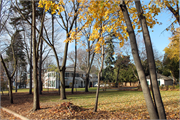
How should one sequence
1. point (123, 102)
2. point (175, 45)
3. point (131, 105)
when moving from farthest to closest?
point (175, 45)
point (123, 102)
point (131, 105)

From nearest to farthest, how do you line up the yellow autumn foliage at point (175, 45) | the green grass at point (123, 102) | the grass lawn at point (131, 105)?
the grass lawn at point (131, 105) → the green grass at point (123, 102) → the yellow autumn foliage at point (175, 45)

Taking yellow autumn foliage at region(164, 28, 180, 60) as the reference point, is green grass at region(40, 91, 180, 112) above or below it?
below

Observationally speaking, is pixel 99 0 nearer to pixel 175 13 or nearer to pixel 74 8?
pixel 175 13

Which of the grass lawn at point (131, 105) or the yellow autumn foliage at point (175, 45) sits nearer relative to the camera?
the grass lawn at point (131, 105)

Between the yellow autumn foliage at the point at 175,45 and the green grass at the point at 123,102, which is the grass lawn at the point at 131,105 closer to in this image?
the green grass at the point at 123,102

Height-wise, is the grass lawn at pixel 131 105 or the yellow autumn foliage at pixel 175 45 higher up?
the yellow autumn foliage at pixel 175 45

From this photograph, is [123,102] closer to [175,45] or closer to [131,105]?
[131,105]

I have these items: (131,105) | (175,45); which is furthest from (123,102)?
(175,45)

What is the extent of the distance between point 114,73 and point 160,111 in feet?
136

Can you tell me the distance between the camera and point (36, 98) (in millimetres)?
7602

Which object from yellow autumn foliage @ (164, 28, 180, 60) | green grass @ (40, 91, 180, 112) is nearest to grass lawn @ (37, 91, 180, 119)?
green grass @ (40, 91, 180, 112)

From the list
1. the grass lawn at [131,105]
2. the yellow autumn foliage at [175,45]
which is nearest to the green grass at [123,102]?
the grass lawn at [131,105]

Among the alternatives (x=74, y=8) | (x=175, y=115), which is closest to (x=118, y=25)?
(x=175, y=115)

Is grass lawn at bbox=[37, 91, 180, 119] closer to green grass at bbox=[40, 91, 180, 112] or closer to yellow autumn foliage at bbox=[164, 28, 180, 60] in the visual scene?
green grass at bbox=[40, 91, 180, 112]
